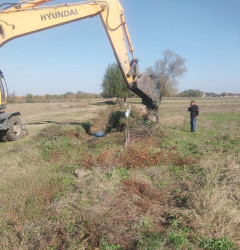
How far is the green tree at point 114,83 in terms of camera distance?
41.2m

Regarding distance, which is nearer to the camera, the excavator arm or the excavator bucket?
the excavator arm

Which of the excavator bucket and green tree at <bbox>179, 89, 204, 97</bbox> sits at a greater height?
green tree at <bbox>179, 89, 204, 97</bbox>

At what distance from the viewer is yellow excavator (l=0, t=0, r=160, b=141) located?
8.55 m

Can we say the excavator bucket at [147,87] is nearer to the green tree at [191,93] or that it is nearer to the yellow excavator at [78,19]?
the yellow excavator at [78,19]

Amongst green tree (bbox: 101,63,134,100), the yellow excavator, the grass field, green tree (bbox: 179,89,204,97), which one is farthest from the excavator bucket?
green tree (bbox: 179,89,204,97)

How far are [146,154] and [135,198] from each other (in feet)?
8.32

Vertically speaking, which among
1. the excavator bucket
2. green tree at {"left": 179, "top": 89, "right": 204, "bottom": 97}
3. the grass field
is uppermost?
green tree at {"left": 179, "top": 89, "right": 204, "bottom": 97}

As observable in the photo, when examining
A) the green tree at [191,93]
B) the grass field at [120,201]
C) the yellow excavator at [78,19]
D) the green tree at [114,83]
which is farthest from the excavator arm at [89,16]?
the green tree at [191,93]

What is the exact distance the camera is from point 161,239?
3283 mm

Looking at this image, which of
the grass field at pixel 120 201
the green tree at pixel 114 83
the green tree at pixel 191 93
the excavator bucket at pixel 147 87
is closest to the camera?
the grass field at pixel 120 201

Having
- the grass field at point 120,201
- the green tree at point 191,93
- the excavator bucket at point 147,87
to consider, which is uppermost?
the green tree at point 191,93

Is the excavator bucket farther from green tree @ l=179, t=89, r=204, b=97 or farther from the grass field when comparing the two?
green tree @ l=179, t=89, r=204, b=97

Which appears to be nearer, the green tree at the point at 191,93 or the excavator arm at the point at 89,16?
the excavator arm at the point at 89,16

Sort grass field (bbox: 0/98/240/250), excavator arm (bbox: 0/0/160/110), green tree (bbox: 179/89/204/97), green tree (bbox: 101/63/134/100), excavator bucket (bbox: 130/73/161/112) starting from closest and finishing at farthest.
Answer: grass field (bbox: 0/98/240/250)
excavator arm (bbox: 0/0/160/110)
excavator bucket (bbox: 130/73/161/112)
green tree (bbox: 101/63/134/100)
green tree (bbox: 179/89/204/97)
